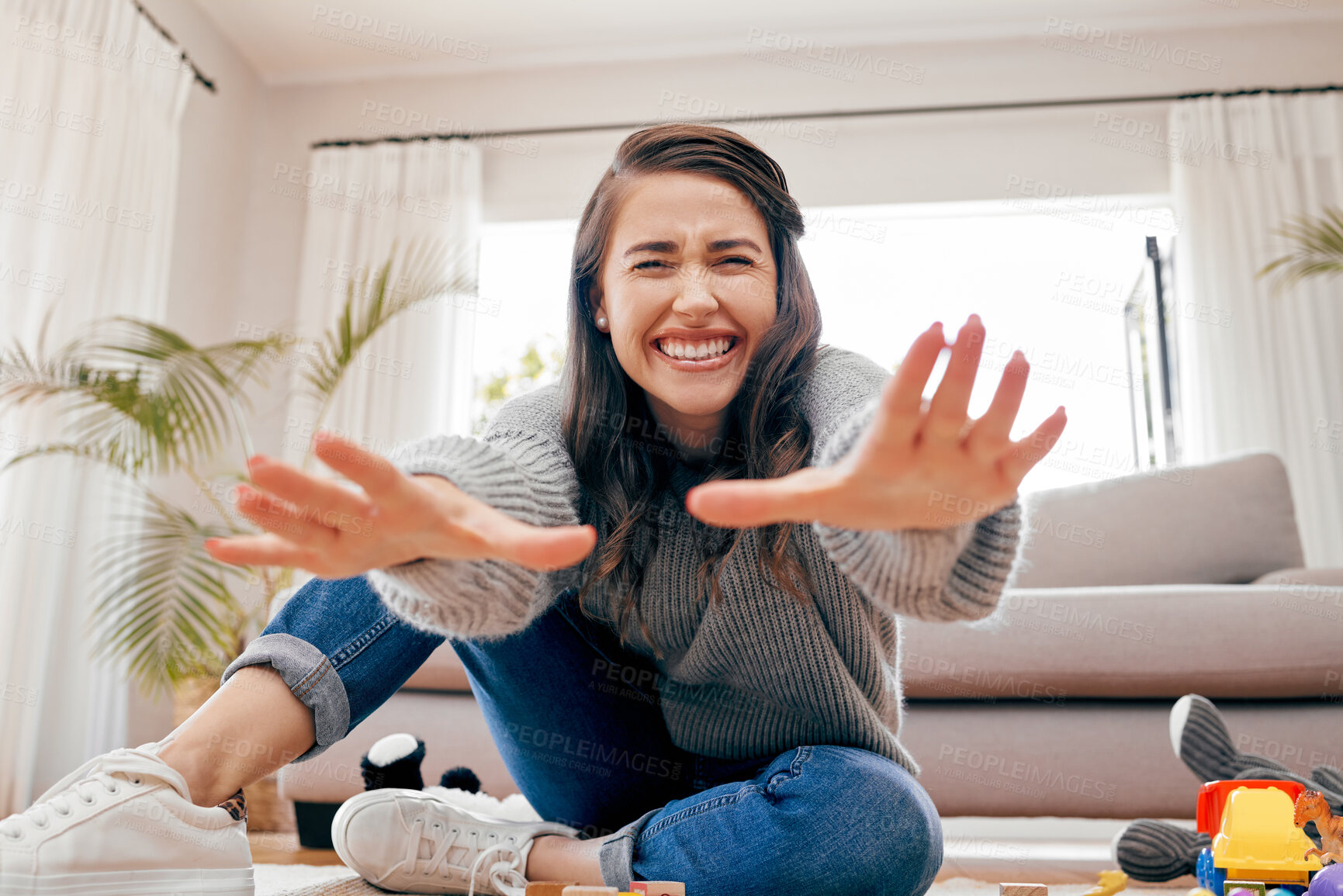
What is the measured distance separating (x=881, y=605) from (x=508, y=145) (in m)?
3.65

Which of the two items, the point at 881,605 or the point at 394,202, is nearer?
the point at 881,605

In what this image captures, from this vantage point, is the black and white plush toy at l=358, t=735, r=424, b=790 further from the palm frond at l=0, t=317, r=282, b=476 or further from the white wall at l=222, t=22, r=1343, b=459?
the white wall at l=222, t=22, r=1343, b=459

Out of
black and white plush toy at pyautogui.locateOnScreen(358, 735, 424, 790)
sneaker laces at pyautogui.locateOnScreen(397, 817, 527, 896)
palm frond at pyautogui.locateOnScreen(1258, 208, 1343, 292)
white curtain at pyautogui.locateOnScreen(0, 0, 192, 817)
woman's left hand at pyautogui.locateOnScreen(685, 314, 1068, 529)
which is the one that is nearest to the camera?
woman's left hand at pyautogui.locateOnScreen(685, 314, 1068, 529)

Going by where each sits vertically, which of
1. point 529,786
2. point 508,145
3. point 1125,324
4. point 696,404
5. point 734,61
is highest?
point 734,61

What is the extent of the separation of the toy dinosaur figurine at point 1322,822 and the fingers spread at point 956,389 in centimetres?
50

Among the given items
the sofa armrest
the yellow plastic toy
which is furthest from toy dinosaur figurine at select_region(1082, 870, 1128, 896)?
the sofa armrest

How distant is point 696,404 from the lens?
3.14 feet

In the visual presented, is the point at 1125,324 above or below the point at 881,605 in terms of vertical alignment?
above

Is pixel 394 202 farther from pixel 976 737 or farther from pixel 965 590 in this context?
pixel 965 590

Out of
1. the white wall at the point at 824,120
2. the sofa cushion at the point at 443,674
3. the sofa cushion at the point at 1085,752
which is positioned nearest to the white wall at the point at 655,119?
the white wall at the point at 824,120

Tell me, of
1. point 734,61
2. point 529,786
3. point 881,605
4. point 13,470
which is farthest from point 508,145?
point 881,605

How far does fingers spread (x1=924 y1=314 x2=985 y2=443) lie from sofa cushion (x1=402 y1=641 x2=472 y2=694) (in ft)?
4.53

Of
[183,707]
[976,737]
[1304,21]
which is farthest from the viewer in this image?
[1304,21]

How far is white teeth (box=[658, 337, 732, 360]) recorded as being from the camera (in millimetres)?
981
